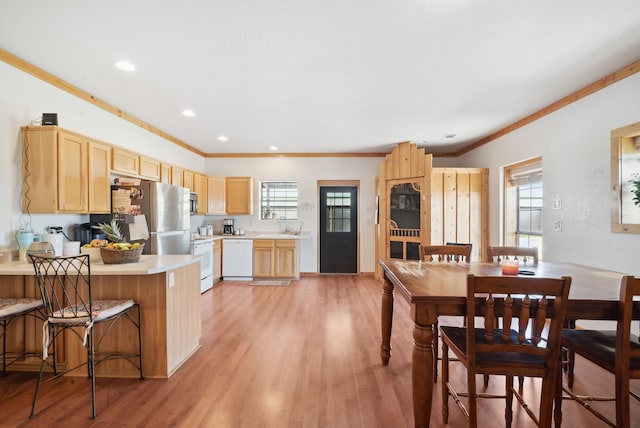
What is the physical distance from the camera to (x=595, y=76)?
279 centimetres

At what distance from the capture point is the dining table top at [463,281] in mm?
1492

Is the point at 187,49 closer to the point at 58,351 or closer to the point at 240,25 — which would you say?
the point at 240,25

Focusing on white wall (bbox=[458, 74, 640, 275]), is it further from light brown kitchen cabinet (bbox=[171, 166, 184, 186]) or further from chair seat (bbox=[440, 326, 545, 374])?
light brown kitchen cabinet (bbox=[171, 166, 184, 186])

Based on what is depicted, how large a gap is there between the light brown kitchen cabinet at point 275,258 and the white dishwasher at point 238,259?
10 cm

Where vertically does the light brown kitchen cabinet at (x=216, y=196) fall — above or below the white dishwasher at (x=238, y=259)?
above

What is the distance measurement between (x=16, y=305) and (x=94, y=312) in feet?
2.10

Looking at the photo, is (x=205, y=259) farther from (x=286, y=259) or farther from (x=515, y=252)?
(x=515, y=252)

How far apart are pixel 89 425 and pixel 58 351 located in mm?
924

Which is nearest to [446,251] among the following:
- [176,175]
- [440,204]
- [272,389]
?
[272,389]

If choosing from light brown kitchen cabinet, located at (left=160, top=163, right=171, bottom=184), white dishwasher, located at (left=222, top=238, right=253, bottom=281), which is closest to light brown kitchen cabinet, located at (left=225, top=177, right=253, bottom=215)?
white dishwasher, located at (left=222, top=238, right=253, bottom=281)

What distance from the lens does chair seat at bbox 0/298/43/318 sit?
2016 millimetres

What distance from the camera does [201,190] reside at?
5480mm

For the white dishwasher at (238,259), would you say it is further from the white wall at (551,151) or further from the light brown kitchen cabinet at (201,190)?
the white wall at (551,151)

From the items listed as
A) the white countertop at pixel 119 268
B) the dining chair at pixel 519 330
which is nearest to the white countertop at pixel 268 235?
the white countertop at pixel 119 268
